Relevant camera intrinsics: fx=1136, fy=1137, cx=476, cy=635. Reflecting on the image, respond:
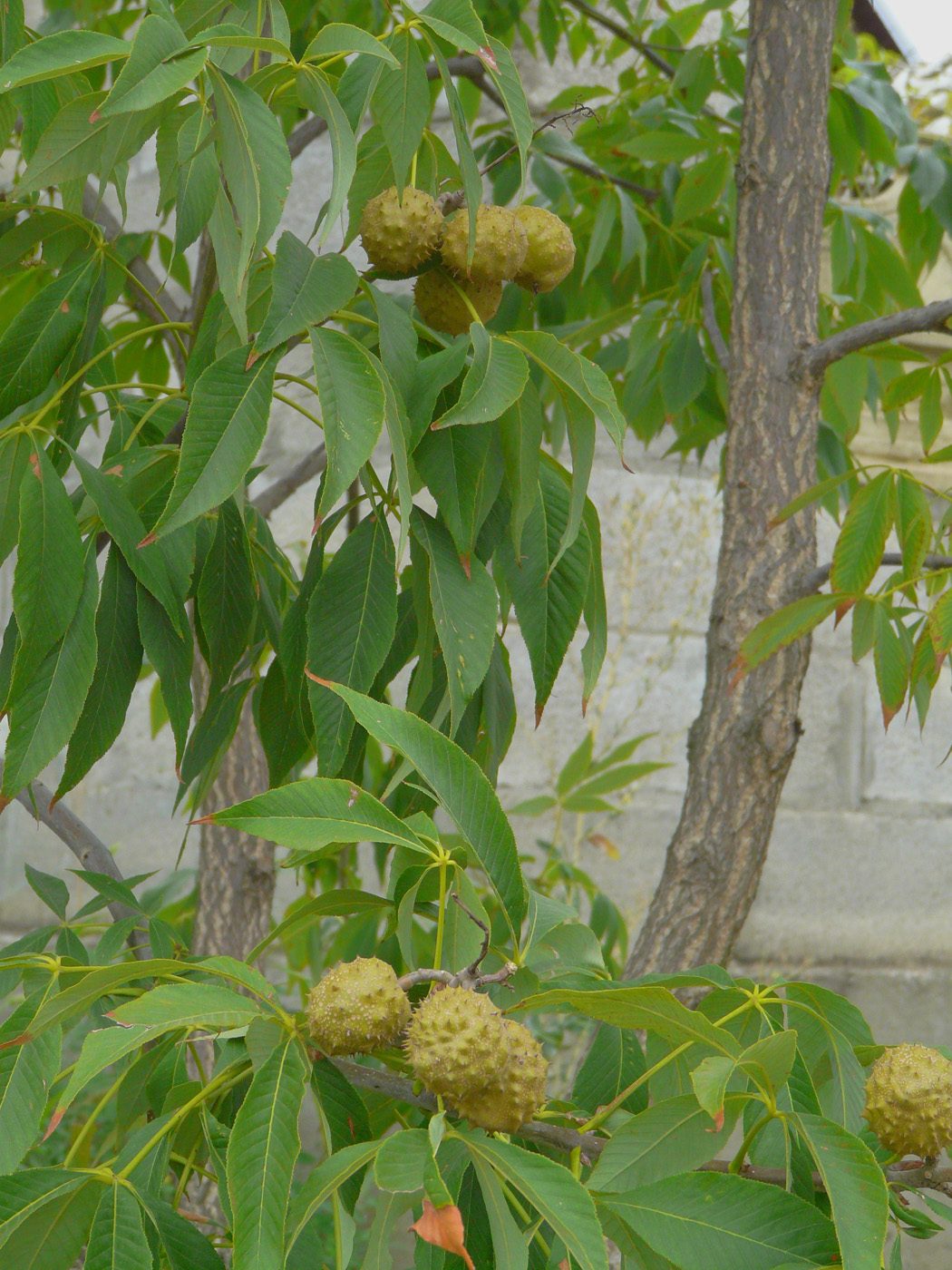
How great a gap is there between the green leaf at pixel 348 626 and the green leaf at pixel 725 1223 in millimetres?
164

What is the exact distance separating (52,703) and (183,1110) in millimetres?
148

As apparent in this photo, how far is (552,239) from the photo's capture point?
0.42 metres

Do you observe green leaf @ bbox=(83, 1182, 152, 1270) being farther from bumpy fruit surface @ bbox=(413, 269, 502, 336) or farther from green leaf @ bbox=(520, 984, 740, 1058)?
bumpy fruit surface @ bbox=(413, 269, 502, 336)

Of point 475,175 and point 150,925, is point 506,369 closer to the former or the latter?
point 475,175

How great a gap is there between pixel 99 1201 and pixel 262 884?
654 millimetres

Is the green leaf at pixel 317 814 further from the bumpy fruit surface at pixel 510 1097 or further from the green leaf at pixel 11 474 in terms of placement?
the green leaf at pixel 11 474

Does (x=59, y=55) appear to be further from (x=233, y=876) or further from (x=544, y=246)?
(x=233, y=876)

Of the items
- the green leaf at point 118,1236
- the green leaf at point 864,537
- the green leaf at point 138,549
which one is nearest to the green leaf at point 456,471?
the green leaf at point 138,549

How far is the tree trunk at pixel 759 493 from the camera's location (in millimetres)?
741

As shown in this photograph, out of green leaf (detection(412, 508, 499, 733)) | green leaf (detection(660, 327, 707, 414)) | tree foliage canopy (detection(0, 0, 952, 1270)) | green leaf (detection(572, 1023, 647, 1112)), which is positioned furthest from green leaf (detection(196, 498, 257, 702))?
green leaf (detection(660, 327, 707, 414))

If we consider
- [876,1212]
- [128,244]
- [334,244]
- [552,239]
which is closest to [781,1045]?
[876,1212]

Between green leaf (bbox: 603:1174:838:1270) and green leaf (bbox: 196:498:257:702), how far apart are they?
271mm

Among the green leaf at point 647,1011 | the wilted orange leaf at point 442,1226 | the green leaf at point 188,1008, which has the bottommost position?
the wilted orange leaf at point 442,1226

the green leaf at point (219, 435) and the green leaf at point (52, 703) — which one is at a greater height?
the green leaf at point (219, 435)
